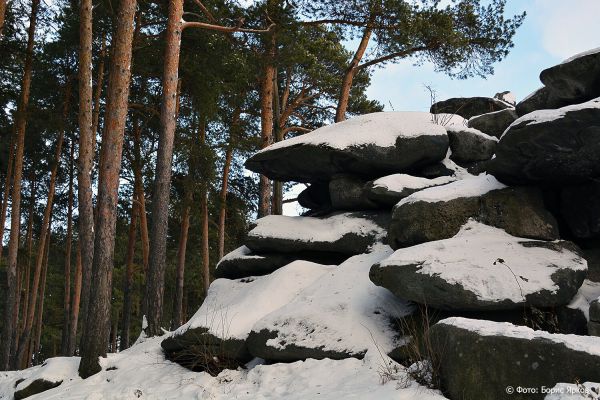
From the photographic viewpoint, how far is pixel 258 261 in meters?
8.76

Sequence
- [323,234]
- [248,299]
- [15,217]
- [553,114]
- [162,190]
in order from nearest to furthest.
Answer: [553,114], [248,299], [323,234], [162,190], [15,217]

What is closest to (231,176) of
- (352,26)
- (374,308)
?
(352,26)

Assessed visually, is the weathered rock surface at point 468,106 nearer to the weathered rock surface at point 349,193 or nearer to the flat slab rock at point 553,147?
the weathered rock surface at point 349,193

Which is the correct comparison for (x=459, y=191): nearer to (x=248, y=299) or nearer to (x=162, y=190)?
(x=248, y=299)

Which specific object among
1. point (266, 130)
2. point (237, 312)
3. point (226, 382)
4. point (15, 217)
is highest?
point (266, 130)

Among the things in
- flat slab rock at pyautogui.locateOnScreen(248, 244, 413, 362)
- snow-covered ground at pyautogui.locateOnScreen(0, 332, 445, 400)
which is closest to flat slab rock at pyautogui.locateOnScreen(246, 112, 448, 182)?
flat slab rock at pyautogui.locateOnScreen(248, 244, 413, 362)

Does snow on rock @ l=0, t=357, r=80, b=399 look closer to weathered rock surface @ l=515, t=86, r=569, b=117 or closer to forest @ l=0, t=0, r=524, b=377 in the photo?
forest @ l=0, t=0, r=524, b=377

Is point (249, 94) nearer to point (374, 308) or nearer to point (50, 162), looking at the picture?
point (50, 162)

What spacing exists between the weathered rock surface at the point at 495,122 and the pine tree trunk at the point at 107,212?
21.9 feet

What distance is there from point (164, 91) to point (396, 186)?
4.88 meters

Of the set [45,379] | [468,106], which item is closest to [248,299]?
[45,379]

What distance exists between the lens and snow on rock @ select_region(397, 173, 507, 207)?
6672mm

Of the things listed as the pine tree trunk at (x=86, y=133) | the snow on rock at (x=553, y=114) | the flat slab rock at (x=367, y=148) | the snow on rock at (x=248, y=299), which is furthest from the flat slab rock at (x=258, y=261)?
the snow on rock at (x=553, y=114)

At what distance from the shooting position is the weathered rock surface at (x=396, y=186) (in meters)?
8.01
